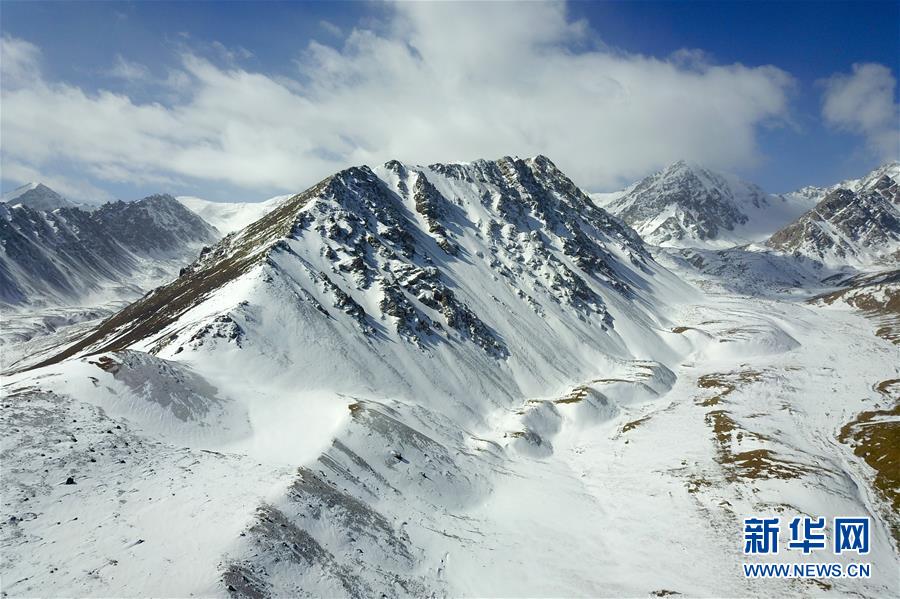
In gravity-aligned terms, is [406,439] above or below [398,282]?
below

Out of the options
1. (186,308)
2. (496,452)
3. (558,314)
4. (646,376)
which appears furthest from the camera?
(558,314)

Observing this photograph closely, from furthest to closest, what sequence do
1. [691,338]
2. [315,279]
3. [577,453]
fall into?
[691,338] → [315,279] → [577,453]

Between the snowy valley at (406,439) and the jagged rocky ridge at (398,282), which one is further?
the jagged rocky ridge at (398,282)

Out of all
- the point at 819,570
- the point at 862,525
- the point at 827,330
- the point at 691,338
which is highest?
the point at 827,330

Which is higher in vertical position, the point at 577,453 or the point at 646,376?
the point at 646,376

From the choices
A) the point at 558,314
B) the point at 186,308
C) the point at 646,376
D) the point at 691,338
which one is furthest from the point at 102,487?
the point at 691,338

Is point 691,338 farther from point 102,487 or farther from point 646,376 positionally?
point 102,487

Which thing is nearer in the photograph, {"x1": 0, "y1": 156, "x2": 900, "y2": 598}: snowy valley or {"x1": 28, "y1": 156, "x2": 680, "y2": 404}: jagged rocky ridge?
{"x1": 0, "y1": 156, "x2": 900, "y2": 598}: snowy valley

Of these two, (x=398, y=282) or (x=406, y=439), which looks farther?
(x=398, y=282)

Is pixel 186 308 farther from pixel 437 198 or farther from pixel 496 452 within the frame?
pixel 437 198

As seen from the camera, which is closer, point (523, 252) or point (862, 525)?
point (862, 525)
